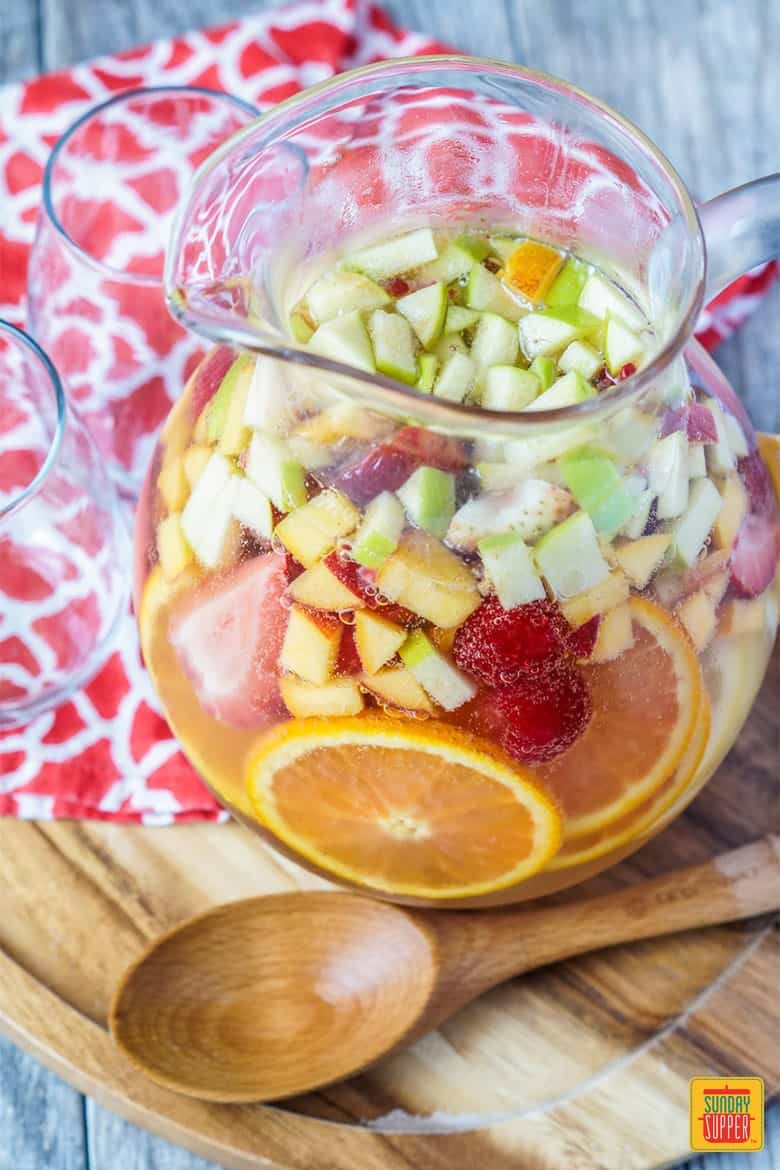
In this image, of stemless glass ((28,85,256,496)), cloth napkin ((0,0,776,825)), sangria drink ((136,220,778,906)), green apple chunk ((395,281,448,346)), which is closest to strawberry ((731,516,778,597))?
sangria drink ((136,220,778,906))

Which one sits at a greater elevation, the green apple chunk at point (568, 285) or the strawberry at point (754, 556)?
the green apple chunk at point (568, 285)

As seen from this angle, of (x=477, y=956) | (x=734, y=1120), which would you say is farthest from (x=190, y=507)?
(x=734, y=1120)

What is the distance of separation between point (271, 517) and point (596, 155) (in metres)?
0.32

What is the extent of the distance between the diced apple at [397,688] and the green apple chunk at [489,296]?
9.5 inches

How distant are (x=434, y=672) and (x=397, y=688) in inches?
1.0

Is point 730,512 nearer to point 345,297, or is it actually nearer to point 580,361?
point 580,361

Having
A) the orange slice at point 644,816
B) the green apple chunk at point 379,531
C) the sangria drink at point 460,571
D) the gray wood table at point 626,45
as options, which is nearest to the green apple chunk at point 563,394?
the sangria drink at point 460,571

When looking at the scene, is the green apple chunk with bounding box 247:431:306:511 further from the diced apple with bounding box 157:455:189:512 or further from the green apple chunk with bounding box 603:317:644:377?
the green apple chunk with bounding box 603:317:644:377

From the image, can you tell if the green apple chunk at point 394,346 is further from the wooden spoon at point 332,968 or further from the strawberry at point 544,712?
the wooden spoon at point 332,968

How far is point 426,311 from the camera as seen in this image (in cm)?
86

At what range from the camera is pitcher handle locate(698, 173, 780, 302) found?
862 millimetres

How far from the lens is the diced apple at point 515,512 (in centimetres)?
78

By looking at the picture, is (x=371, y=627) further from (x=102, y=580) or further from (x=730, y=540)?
(x=102, y=580)

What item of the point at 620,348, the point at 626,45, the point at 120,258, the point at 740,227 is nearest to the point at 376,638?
the point at 620,348
